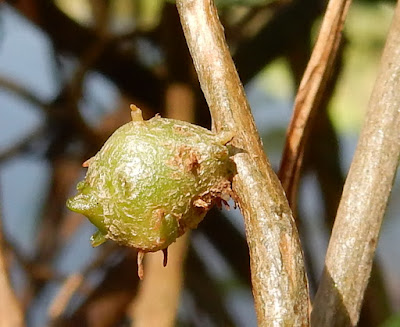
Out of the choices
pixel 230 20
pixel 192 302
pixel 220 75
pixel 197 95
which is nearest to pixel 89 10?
pixel 230 20

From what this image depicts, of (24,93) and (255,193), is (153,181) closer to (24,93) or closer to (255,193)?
(255,193)

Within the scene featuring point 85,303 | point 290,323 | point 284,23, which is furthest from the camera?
point 85,303

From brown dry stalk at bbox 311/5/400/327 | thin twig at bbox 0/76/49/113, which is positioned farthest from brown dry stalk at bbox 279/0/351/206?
thin twig at bbox 0/76/49/113

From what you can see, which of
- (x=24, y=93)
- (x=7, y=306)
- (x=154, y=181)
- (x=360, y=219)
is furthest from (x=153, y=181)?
(x=24, y=93)

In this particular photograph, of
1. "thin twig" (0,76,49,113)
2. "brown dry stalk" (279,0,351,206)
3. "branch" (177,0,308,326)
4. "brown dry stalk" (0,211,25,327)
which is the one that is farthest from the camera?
"thin twig" (0,76,49,113)

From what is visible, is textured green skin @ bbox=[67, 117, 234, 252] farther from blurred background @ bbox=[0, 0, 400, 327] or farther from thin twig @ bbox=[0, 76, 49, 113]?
thin twig @ bbox=[0, 76, 49, 113]

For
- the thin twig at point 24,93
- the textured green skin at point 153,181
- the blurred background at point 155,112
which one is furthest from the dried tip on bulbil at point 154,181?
the thin twig at point 24,93

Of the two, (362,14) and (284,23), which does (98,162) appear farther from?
(362,14)
